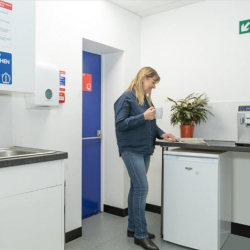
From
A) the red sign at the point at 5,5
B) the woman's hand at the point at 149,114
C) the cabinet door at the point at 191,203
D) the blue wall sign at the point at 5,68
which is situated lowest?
the cabinet door at the point at 191,203

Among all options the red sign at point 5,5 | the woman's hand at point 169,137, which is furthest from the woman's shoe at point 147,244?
the red sign at point 5,5

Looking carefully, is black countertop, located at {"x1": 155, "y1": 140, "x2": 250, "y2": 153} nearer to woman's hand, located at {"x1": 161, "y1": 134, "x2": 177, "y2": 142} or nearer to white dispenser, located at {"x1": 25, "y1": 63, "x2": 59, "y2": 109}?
woman's hand, located at {"x1": 161, "y1": 134, "x2": 177, "y2": 142}

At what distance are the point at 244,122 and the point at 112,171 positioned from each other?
160cm

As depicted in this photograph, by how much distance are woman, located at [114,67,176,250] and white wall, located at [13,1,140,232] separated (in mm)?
518

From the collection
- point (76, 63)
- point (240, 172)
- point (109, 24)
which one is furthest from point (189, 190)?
point (109, 24)

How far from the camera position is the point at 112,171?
3.29m

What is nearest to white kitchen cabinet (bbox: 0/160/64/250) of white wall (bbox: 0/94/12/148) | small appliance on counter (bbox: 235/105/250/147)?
white wall (bbox: 0/94/12/148)

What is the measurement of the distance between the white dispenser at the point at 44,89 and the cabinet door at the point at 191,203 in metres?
1.15

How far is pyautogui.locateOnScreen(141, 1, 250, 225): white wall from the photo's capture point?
274 centimetres

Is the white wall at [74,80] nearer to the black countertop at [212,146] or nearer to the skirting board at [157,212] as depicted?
the skirting board at [157,212]

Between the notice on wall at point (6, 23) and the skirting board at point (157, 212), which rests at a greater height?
the notice on wall at point (6, 23)

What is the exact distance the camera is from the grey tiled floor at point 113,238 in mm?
2424

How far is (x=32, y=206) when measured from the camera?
1664 millimetres

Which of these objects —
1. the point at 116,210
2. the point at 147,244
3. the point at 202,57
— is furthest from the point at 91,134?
the point at 202,57
